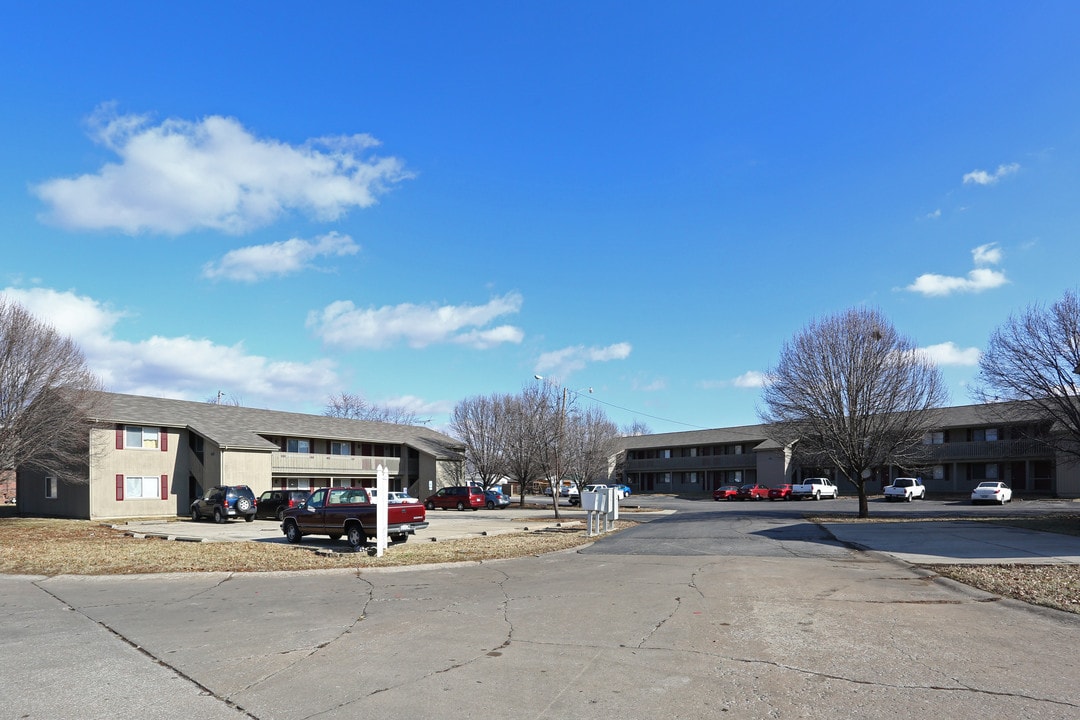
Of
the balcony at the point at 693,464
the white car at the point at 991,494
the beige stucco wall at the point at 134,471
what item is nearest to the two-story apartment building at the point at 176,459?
the beige stucco wall at the point at 134,471

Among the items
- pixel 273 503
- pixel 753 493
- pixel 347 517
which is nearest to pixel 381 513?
pixel 347 517

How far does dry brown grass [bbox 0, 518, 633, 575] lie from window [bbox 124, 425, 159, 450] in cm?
1388

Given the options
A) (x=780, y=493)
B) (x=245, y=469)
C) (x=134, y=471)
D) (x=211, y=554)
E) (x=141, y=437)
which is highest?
(x=141, y=437)

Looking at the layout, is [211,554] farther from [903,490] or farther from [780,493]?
[780,493]

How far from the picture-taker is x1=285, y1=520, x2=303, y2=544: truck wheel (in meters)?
21.1

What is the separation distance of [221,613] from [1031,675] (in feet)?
31.2

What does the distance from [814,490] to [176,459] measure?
43.3 metres

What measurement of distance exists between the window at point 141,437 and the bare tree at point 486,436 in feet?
83.8

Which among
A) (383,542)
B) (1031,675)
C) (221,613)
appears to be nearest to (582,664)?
(1031,675)

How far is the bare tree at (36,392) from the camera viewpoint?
29094 millimetres

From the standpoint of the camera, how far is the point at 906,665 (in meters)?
7.05

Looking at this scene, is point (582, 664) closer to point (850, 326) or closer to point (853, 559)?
point (853, 559)

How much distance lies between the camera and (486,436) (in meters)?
60.1

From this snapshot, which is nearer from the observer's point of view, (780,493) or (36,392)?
(36,392)
